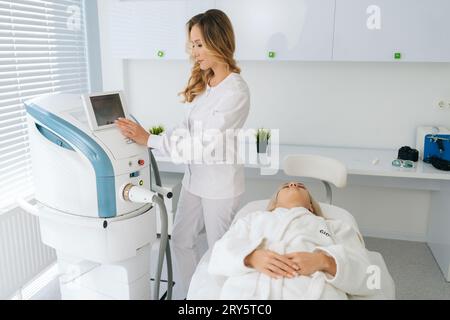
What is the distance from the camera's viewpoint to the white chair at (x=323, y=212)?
1410mm

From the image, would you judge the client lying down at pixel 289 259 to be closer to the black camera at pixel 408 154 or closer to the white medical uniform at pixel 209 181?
the white medical uniform at pixel 209 181

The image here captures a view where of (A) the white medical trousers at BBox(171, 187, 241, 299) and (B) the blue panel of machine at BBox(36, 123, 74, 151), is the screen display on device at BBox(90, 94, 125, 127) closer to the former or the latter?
(B) the blue panel of machine at BBox(36, 123, 74, 151)

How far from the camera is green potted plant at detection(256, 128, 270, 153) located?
9.53 feet

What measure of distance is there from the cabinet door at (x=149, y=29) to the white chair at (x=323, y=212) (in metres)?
1.19

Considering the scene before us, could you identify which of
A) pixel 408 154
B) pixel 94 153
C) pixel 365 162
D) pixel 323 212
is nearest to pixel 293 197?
pixel 323 212

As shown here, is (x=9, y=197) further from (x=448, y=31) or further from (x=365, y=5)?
(x=448, y=31)

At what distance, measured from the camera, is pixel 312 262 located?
132 cm

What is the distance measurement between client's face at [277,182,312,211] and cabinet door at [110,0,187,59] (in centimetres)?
148

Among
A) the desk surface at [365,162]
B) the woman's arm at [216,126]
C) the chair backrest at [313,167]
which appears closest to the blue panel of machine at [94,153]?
the woman's arm at [216,126]

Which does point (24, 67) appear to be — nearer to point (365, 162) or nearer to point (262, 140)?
point (262, 140)
